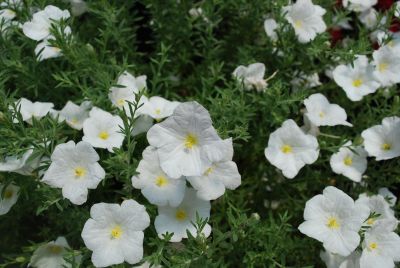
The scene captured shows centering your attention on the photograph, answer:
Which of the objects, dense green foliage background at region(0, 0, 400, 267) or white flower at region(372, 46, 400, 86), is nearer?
dense green foliage background at region(0, 0, 400, 267)

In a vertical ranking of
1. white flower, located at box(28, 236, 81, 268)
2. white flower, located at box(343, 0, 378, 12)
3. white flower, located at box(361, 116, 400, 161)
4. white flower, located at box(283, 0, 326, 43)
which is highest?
white flower, located at box(283, 0, 326, 43)

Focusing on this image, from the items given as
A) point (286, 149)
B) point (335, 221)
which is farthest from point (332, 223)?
point (286, 149)

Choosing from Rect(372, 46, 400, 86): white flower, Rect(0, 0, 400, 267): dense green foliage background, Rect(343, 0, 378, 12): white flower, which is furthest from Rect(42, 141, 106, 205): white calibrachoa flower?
Rect(343, 0, 378, 12): white flower

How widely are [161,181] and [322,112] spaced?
0.99 m

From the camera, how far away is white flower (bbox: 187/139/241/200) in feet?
7.20

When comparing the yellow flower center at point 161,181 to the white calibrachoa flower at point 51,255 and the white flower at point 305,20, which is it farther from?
the white flower at point 305,20

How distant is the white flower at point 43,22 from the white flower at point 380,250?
178cm

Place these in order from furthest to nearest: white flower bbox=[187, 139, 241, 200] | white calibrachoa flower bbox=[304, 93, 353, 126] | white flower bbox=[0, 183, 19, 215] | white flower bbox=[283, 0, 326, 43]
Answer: white flower bbox=[283, 0, 326, 43]
white calibrachoa flower bbox=[304, 93, 353, 126]
white flower bbox=[0, 183, 19, 215]
white flower bbox=[187, 139, 241, 200]

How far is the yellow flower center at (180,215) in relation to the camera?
7.53 feet

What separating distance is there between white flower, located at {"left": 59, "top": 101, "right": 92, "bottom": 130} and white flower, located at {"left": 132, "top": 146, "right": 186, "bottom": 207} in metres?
0.47

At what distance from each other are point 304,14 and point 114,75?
3.45 feet

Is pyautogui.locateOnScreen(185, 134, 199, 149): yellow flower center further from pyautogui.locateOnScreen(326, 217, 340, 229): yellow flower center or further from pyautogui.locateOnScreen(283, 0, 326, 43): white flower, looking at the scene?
pyautogui.locateOnScreen(283, 0, 326, 43): white flower

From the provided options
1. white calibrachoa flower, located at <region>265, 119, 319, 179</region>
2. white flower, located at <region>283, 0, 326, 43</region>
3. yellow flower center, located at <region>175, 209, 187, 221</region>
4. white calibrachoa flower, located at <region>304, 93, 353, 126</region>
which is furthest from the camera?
white flower, located at <region>283, 0, 326, 43</region>

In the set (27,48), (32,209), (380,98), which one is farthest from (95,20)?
(380,98)
